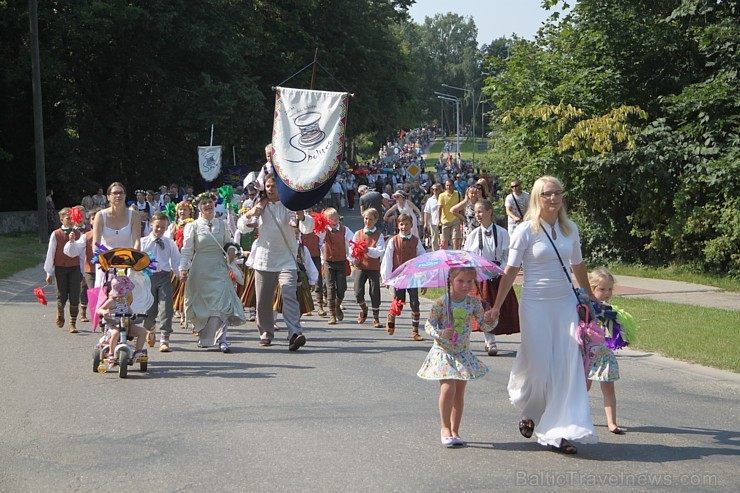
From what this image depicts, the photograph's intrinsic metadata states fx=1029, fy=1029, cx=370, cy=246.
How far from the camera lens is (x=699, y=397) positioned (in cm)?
923

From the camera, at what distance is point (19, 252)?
28562 mm

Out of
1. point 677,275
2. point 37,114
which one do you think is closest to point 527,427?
point 677,275

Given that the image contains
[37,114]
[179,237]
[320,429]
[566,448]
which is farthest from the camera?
[37,114]

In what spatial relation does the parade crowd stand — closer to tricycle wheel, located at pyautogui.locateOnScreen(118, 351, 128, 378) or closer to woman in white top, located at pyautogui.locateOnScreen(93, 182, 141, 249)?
woman in white top, located at pyautogui.locateOnScreen(93, 182, 141, 249)

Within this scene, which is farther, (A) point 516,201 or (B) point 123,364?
(A) point 516,201

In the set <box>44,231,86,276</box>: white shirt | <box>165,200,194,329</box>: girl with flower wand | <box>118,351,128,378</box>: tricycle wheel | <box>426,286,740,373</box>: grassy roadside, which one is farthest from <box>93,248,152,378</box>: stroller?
<box>426,286,740,373</box>: grassy roadside

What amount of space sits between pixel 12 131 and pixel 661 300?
28.0 metres

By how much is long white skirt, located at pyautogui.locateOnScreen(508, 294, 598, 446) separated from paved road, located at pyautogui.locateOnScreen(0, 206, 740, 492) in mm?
263

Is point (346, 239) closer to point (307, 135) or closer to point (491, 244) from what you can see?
point (307, 135)

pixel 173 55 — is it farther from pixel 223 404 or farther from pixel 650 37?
pixel 223 404

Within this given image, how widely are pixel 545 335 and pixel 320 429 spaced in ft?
6.29

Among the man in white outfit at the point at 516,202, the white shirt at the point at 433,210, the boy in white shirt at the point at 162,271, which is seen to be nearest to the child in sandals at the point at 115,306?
the boy in white shirt at the point at 162,271

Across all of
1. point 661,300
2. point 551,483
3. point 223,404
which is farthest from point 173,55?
point 551,483

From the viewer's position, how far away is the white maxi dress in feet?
23.0
